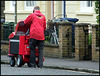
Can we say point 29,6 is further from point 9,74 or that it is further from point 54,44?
point 9,74

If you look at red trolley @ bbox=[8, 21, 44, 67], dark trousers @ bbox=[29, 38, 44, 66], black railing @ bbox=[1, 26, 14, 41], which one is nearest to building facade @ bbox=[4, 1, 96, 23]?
black railing @ bbox=[1, 26, 14, 41]

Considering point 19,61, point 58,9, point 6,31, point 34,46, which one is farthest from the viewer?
point 58,9

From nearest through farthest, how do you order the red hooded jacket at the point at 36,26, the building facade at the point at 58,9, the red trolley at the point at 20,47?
the red hooded jacket at the point at 36,26
the red trolley at the point at 20,47
the building facade at the point at 58,9

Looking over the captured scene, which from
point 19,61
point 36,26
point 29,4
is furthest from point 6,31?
point 36,26

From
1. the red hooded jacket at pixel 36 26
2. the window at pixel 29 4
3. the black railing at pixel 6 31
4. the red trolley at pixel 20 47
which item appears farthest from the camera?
the window at pixel 29 4

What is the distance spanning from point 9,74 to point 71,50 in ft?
26.1

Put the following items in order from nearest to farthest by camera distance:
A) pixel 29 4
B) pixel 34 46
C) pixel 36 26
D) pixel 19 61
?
pixel 36 26
pixel 34 46
pixel 19 61
pixel 29 4

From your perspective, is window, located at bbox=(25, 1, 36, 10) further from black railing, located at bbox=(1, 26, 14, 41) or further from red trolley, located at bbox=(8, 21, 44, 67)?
red trolley, located at bbox=(8, 21, 44, 67)

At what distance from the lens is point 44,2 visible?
27812 mm

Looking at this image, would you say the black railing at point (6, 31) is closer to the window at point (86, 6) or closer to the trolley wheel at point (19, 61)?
the window at point (86, 6)

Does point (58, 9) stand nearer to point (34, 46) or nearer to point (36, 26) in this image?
point (34, 46)

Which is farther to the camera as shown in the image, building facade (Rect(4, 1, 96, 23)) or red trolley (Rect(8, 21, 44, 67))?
building facade (Rect(4, 1, 96, 23))

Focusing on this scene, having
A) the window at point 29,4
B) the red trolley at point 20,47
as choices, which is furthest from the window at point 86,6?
the red trolley at point 20,47

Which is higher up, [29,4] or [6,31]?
[29,4]
